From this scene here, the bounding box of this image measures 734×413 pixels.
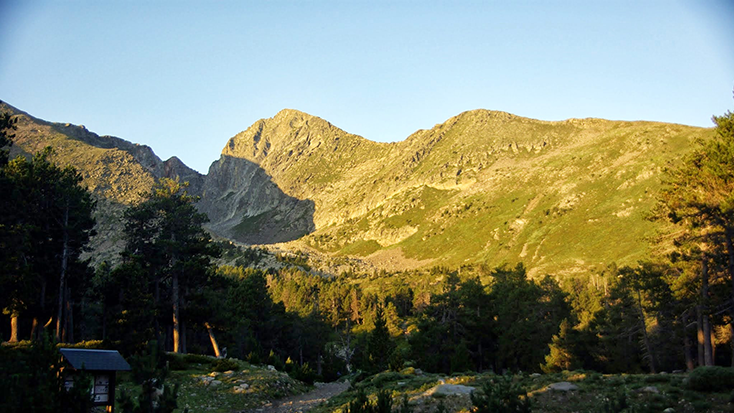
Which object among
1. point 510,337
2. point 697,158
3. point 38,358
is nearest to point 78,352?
point 38,358

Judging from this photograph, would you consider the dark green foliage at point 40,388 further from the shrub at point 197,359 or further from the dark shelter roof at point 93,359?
the shrub at point 197,359

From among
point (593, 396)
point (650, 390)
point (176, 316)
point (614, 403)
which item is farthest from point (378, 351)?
point (614, 403)

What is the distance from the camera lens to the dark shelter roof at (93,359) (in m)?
17.8

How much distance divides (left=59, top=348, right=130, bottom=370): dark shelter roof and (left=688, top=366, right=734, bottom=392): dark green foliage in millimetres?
23406

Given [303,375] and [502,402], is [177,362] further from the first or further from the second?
[502,402]

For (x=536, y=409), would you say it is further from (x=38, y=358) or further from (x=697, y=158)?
(x=697, y=158)

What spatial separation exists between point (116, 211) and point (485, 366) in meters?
154

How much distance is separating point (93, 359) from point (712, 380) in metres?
25.2

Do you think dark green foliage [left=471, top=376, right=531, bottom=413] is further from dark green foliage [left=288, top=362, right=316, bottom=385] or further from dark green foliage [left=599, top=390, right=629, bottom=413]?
dark green foliage [left=288, top=362, right=316, bottom=385]

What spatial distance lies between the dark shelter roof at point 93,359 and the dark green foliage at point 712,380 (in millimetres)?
23406

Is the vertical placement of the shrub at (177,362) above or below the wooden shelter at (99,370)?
below

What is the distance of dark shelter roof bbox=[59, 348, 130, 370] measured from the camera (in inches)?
699

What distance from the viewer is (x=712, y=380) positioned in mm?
18766

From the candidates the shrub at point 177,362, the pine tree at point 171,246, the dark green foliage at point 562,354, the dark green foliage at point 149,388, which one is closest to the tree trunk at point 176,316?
the pine tree at point 171,246
